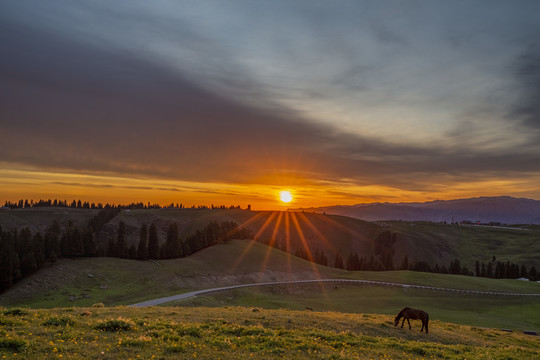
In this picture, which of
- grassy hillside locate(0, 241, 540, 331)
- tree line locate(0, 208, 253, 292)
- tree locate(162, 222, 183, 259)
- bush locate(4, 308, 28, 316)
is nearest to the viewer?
bush locate(4, 308, 28, 316)

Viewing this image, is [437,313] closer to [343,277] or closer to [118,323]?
[343,277]

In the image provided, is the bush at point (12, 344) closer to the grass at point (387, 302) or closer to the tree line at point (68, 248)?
the grass at point (387, 302)

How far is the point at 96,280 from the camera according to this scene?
95125mm

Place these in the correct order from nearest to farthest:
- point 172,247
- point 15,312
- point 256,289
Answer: point 15,312 → point 256,289 → point 172,247

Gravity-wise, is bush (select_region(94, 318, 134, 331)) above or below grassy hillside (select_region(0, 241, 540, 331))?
above

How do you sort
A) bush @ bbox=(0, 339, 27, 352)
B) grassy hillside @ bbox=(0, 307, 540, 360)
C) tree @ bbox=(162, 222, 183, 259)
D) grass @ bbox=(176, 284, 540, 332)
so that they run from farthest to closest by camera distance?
tree @ bbox=(162, 222, 183, 259) → grass @ bbox=(176, 284, 540, 332) → grassy hillside @ bbox=(0, 307, 540, 360) → bush @ bbox=(0, 339, 27, 352)

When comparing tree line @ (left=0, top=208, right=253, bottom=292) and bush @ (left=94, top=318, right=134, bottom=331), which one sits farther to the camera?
tree line @ (left=0, top=208, right=253, bottom=292)

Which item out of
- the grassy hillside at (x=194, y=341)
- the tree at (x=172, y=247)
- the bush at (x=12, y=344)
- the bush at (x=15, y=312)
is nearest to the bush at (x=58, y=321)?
the grassy hillside at (x=194, y=341)

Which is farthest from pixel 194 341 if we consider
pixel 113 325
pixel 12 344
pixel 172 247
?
pixel 172 247

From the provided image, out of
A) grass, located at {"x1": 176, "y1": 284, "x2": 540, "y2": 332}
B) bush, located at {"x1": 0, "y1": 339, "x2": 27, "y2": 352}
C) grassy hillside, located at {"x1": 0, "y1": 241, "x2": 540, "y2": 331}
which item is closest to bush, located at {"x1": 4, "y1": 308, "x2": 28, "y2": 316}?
bush, located at {"x1": 0, "y1": 339, "x2": 27, "y2": 352}

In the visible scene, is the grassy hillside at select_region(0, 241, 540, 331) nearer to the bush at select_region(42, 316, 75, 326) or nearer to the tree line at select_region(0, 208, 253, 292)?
the tree line at select_region(0, 208, 253, 292)

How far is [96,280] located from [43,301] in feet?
54.8

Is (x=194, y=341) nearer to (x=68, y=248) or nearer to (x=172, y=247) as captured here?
(x=68, y=248)

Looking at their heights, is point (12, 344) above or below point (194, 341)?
above
